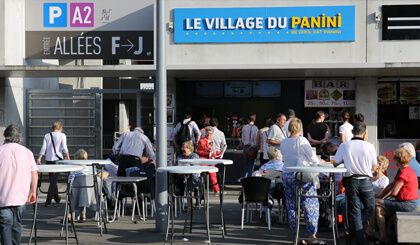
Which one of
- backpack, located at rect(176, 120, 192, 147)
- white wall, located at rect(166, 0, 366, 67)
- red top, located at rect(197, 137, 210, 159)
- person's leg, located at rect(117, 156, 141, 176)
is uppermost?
white wall, located at rect(166, 0, 366, 67)

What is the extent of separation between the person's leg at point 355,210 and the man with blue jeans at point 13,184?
13.5ft

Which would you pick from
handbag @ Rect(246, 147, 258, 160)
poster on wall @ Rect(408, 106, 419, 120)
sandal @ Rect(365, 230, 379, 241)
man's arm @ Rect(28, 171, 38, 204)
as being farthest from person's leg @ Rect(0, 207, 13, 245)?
poster on wall @ Rect(408, 106, 419, 120)

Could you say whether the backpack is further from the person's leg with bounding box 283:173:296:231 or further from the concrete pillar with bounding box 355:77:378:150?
the person's leg with bounding box 283:173:296:231

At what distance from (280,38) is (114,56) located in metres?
4.22

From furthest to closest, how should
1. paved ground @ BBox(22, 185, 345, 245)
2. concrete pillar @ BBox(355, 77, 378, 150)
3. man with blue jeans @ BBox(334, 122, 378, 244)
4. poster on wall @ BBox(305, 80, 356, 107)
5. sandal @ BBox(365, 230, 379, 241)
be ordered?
1. poster on wall @ BBox(305, 80, 356, 107)
2. concrete pillar @ BBox(355, 77, 378, 150)
3. paved ground @ BBox(22, 185, 345, 245)
4. sandal @ BBox(365, 230, 379, 241)
5. man with blue jeans @ BBox(334, 122, 378, 244)

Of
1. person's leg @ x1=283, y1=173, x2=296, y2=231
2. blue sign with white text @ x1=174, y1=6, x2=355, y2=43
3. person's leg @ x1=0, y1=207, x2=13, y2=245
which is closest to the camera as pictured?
person's leg @ x1=0, y1=207, x2=13, y2=245

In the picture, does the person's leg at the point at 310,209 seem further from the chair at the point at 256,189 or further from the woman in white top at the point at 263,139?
the woman in white top at the point at 263,139

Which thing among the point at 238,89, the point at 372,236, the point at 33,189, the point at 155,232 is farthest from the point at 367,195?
the point at 238,89

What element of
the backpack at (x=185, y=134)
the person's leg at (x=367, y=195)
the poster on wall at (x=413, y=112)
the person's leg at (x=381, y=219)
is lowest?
the person's leg at (x=381, y=219)

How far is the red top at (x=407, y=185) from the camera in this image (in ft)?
28.9

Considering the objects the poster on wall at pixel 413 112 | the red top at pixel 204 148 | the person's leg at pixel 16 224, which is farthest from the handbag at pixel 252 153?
the person's leg at pixel 16 224

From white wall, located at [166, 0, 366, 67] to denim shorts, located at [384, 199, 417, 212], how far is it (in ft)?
23.4

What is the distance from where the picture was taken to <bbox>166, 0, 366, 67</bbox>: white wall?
51.1 ft

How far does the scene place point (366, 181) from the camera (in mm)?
8727
